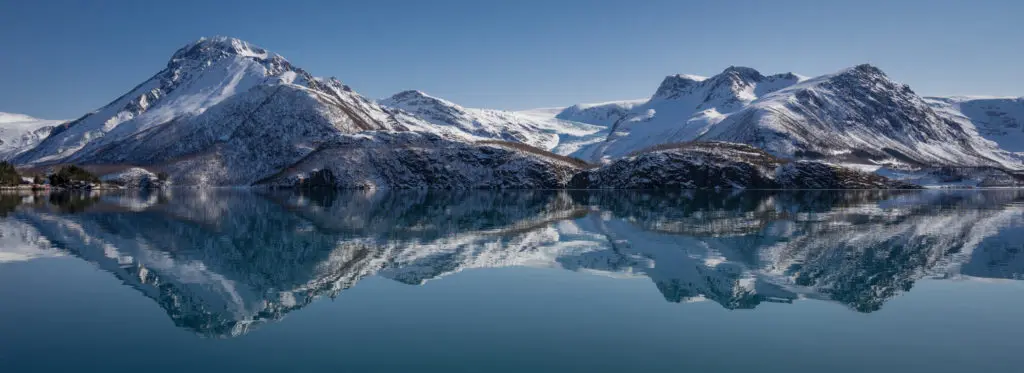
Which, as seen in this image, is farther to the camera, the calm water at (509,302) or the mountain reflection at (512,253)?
the mountain reflection at (512,253)

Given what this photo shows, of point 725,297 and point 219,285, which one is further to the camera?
point 219,285

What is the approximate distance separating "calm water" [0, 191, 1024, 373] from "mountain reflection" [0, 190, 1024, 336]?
1.07 feet

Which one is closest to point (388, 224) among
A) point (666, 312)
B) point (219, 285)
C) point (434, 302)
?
point (219, 285)

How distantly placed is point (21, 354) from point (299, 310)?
38.1ft

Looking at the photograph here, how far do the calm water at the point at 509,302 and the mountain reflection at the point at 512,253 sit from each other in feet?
1.07

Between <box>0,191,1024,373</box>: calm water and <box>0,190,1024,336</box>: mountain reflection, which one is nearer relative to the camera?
<box>0,191,1024,373</box>: calm water

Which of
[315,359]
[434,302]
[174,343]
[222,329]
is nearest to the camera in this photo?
[315,359]

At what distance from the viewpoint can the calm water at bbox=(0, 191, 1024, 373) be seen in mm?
25203

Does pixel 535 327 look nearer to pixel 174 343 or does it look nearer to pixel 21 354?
pixel 174 343

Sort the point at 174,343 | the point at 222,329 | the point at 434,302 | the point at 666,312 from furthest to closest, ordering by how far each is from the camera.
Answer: the point at 434,302 < the point at 666,312 < the point at 222,329 < the point at 174,343

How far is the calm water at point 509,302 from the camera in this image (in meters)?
25.2

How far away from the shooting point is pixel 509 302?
3575cm

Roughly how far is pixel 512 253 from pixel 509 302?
67.3 ft

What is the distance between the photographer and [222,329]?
97.9 ft
